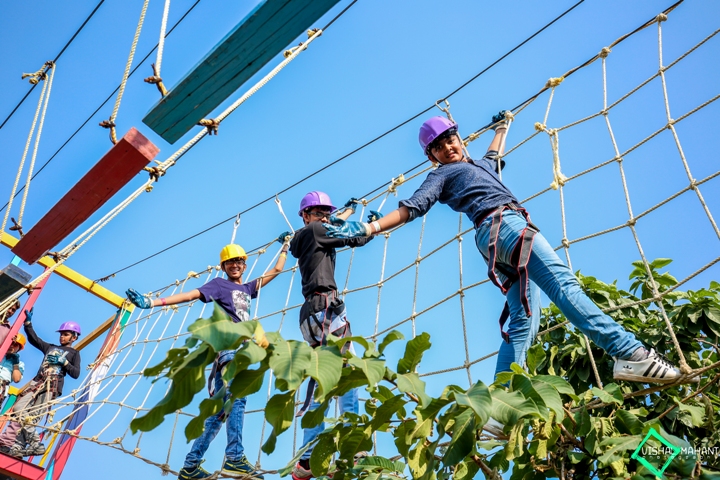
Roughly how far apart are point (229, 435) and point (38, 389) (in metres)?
2.47

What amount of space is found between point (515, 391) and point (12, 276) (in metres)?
2.86

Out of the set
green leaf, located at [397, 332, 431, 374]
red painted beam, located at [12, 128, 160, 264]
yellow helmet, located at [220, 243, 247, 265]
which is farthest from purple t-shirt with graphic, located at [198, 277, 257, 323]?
green leaf, located at [397, 332, 431, 374]

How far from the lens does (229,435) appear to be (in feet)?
9.59

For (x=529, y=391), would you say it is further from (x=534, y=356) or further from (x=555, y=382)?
(x=534, y=356)

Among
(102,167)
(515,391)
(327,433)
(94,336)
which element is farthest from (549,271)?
(94,336)

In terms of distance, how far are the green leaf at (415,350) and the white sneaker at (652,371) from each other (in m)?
0.62

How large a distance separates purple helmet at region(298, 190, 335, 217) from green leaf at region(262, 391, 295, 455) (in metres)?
1.94

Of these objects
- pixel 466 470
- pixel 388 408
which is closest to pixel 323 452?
pixel 388 408

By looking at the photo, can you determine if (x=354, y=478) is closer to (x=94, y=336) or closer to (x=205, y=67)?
(x=205, y=67)

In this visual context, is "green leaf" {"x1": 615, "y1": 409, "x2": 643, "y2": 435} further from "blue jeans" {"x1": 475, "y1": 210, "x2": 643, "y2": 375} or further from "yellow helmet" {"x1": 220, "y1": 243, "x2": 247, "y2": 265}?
"yellow helmet" {"x1": 220, "y1": 243, "x2": 247, "y2": 265}

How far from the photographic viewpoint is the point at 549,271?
1996mm

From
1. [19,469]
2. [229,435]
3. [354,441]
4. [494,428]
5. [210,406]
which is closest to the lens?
[210,406]

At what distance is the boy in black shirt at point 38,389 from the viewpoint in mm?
4590

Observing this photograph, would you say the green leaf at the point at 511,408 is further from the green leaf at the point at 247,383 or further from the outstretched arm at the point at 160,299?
the outstretched arm at the point at 160,299
